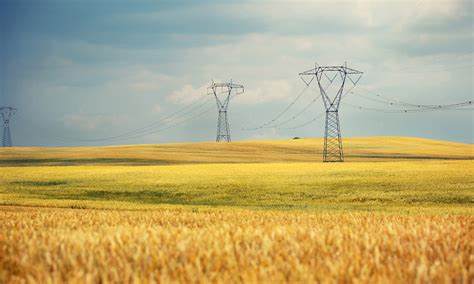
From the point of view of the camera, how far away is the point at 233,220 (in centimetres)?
1845

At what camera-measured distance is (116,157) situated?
88438mm

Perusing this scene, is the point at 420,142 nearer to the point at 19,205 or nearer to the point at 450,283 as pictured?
the point at 19,205

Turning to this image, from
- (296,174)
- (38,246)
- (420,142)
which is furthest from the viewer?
(420,142)

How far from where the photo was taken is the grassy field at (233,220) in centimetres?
808

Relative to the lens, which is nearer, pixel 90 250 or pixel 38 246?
pixel 90 250

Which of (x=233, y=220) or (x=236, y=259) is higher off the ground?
(x=236, y=259)

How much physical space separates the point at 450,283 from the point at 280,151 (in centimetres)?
11000

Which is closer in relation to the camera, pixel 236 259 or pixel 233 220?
pixel 236 259

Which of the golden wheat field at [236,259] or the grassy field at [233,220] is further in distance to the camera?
the grassy field at [233,220]

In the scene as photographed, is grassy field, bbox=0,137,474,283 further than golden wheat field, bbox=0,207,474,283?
Yes

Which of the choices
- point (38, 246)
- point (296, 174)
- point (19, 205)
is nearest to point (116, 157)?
point (296, 174)

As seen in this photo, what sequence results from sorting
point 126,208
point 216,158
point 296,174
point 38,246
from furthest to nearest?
point 216,158 < point 296,174 < point 126,208 < point 38,246

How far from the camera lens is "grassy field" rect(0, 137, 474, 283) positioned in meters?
8.08

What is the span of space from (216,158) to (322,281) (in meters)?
88.6
